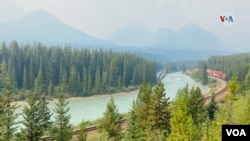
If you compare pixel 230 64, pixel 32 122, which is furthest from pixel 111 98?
pixel 230 64

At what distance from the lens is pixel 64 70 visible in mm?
57969

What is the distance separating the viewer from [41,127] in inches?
687

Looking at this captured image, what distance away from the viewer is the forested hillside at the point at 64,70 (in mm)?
53531

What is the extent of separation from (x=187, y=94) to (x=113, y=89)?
121ft

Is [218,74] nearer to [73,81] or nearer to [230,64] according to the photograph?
[230,64]

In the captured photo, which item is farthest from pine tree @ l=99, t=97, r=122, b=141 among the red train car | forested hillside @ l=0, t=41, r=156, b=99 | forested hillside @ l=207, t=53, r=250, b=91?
the red train car

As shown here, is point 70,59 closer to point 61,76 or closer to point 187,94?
point 61,76

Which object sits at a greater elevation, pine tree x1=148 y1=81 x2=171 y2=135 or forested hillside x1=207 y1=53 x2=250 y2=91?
forested hillside x1=207 y1=53 x2=250 y2=91

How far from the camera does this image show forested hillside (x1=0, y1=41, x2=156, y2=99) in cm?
5353

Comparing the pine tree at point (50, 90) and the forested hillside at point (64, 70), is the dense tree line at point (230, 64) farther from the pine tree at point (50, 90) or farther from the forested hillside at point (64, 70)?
the pine tree at point (50, 90)

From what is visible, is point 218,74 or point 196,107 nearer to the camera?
point 196,107

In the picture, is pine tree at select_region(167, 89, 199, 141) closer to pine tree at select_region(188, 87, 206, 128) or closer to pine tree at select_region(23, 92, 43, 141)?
pine tree at select_region(23, 92, 43, 141)

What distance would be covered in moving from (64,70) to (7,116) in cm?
4276

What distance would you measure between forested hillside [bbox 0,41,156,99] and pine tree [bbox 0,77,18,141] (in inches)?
1302
